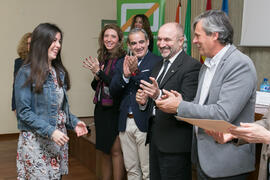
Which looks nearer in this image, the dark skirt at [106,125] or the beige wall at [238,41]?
the dark skirt at [106,125]

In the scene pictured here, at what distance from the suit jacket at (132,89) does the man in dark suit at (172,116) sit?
0.29 meters

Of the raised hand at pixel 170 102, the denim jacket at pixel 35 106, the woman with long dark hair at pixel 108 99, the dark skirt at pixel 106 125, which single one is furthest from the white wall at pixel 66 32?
the raised hand at pixel 170 102

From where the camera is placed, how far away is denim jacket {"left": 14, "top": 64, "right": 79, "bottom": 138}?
1.54 m

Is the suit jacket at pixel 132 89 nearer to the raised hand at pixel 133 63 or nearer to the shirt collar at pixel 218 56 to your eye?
the raised hand at pixel 133 63

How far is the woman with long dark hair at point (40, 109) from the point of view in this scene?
155 centimetres

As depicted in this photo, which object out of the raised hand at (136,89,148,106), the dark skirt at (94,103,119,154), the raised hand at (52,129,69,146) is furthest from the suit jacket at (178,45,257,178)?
the dark skirt at (94,103,119,154)

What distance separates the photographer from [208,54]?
1.44m

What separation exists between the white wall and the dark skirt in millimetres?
3004

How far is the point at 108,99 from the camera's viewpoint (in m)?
2.37

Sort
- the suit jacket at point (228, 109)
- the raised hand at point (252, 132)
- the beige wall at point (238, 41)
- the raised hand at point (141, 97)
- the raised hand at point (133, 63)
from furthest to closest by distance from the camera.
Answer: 1. the beige wall at point (238, 41)
2. the raised hand at point (133, 63)
3. the raised hand at point (141, 97)
4. the suit jacket at point (228, 109)
5. the raised hand at point (252, 132)

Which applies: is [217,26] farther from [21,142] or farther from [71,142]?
[71,142]

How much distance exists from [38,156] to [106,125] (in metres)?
0.87

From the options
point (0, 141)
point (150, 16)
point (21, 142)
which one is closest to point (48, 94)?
point (21, 142)

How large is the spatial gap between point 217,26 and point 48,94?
42.1 inches
